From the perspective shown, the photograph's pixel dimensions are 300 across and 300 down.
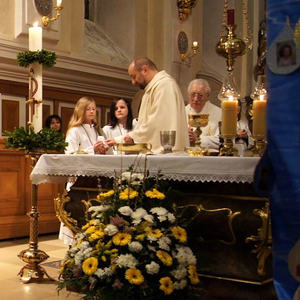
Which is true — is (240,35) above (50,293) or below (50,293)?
above

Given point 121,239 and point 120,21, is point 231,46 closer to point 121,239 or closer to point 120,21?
point 121,239

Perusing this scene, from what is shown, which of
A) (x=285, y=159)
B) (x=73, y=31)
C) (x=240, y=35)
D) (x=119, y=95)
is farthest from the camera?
(x=240, y=35)

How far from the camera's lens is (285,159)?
5.20 ft

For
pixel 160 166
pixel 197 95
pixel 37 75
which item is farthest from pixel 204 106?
pixel 160 166

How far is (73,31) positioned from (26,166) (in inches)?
93.8

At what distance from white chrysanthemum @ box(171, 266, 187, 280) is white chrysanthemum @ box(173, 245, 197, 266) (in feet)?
0.11

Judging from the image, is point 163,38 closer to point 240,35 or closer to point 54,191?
point 240,35

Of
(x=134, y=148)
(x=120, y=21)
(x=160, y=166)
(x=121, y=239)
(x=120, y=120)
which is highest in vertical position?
(x=120, y=21)

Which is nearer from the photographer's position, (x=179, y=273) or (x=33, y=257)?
(x=179, y=273)

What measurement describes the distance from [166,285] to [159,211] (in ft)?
1.32

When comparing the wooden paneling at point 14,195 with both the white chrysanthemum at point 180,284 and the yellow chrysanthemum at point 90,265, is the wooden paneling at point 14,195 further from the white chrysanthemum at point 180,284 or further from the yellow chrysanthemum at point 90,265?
the white chrysanthemum at point 180,284

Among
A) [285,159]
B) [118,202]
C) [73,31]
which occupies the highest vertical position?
[73,31]

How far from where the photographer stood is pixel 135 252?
306 cm

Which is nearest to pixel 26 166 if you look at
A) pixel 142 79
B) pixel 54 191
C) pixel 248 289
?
pixel 54 191
